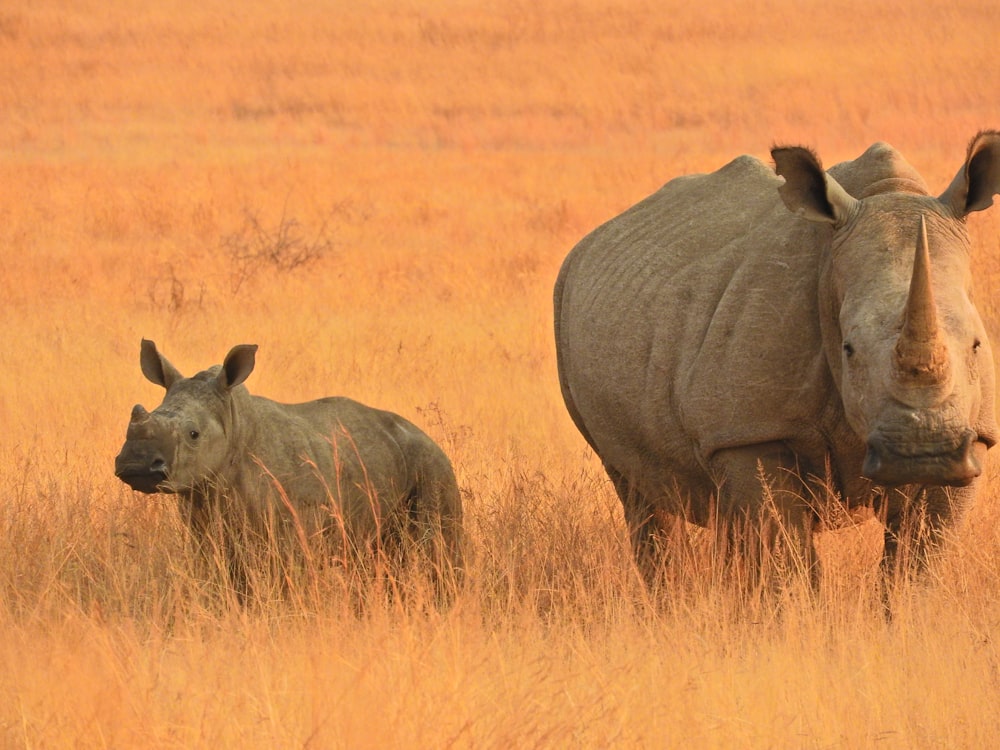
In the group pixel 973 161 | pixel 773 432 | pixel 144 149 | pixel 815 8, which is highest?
pixel 815 8

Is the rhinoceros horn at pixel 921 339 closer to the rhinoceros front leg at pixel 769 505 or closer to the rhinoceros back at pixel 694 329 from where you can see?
the rhinoceros back at pixel 694 329

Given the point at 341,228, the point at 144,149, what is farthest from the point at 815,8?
the point at 341,228

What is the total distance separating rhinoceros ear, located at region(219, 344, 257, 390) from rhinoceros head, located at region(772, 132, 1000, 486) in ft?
6.55

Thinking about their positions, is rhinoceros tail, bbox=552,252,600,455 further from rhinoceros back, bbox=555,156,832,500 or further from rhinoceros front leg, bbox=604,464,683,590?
rhinoceros front leg, bbox=604,464,683,590

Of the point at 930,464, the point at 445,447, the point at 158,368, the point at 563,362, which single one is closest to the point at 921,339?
the point at 930,464

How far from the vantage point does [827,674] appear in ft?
15.1

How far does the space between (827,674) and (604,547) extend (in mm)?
1497

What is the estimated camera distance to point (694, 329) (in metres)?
5.61

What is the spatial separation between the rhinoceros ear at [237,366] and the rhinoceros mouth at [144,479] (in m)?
0.58

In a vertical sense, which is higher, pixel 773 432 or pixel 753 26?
pixel 753 26

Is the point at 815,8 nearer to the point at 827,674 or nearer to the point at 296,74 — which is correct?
the point at 296,74

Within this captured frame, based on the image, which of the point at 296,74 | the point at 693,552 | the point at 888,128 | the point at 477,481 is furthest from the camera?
the point at 296,74

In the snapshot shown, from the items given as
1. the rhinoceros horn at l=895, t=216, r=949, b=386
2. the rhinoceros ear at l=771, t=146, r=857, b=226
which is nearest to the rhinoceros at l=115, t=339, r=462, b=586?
the rhinoceros ear at l=771, t=146, r=857, b=226

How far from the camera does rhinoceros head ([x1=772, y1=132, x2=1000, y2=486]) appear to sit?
4316mm
